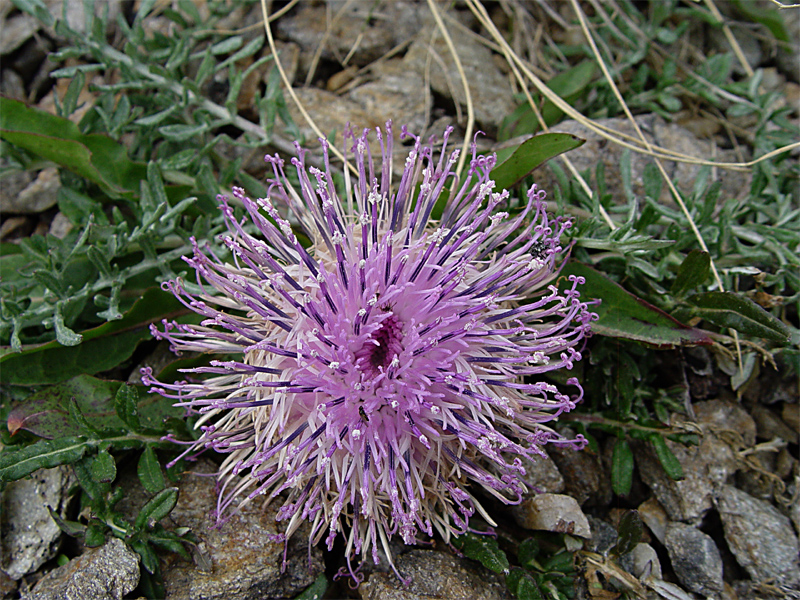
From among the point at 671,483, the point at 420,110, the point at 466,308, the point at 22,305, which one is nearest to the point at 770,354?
the point at 671,483

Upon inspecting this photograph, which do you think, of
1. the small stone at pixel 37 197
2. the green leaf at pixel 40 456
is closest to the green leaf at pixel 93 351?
the green leaf at pixel 40 456

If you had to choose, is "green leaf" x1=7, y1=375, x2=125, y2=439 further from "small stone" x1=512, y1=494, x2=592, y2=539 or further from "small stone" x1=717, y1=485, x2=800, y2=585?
"small stone" x1=717, y1=485, x2=800, y2=585

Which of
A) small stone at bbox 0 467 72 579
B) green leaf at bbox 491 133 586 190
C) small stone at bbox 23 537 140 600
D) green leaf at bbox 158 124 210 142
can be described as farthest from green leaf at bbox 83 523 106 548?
green leaf at bbox 491 133 586 190

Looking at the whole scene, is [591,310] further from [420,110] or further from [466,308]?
[420,110]

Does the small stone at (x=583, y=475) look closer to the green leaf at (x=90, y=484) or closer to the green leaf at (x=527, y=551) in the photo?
the green leaf at (x=527, y=551)

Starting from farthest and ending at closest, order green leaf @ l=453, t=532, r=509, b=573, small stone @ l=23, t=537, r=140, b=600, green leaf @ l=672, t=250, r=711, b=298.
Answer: green leaf @ l=672, t=250, r=711, b=298 < green leaf @ l=453, t=532, r=509, b=573 < small stone @ l=23, t=537, r=140, b=600

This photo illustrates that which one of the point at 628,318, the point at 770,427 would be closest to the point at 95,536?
the point at 628,318

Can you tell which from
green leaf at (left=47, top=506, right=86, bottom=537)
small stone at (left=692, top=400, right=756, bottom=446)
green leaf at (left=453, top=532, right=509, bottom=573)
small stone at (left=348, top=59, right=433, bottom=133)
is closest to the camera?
green leaf at (left=453, top=532, right=509, bottom=573)
